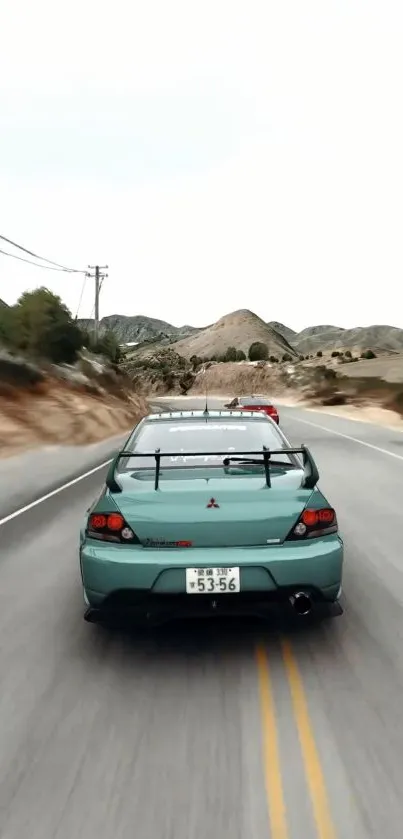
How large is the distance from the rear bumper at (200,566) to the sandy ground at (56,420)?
2073 cm

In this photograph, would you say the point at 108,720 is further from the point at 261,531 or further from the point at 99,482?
the point at 99,482

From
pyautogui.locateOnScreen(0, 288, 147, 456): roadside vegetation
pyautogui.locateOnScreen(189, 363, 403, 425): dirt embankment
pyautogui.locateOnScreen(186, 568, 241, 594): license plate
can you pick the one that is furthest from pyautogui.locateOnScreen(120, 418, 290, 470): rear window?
pyautogui.locateOnScreen(189, 363, 403, 425): dirt embankment

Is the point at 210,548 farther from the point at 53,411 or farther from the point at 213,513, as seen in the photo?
the point at 53,411

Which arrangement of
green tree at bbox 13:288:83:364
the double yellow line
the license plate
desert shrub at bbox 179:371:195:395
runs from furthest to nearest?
desert shrub at bbox 179:371:195:395 < green tree at bbox 13:288:83:364 < the license plate < the double yellow line

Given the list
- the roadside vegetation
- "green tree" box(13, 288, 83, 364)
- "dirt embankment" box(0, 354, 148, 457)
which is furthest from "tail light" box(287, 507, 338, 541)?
"green tree" box(13, 288, 83, 364)

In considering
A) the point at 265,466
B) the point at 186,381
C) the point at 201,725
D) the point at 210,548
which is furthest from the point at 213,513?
the point at 186,381

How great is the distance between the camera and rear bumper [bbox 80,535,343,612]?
4.97 metres

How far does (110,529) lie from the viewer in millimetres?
5281

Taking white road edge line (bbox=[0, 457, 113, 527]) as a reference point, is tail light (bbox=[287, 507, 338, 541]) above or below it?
above

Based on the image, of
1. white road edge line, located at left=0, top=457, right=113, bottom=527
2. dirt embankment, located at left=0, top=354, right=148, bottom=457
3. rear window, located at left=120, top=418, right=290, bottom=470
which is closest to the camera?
rear window, located at left=120, top=418, right=290, bottom=470

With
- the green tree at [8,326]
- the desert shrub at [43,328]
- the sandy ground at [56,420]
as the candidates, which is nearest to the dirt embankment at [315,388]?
the sandy ground at [56,420]

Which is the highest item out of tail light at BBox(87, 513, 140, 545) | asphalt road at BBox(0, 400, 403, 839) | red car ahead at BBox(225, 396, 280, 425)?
tail light at BBox(87, 513, 140, 545)

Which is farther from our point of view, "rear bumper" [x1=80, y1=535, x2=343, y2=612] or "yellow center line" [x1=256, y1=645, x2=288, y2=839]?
"rear bumper" [x1=80, y1=535, x2=343, y2=612]

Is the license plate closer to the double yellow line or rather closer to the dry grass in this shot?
the double yellow line
